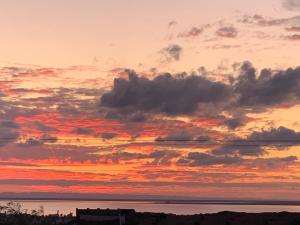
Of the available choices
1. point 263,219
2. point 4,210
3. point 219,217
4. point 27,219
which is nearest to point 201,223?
point 219,217

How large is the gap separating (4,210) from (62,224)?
17167 millimetres

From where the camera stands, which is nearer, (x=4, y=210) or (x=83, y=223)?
(x=83, y=223)

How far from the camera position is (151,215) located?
70062mm

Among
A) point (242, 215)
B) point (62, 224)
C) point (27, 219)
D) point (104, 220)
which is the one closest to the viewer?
point (104, 220)

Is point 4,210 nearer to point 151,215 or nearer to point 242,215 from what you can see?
point 151,215

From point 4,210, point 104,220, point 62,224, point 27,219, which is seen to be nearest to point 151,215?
point 104,220

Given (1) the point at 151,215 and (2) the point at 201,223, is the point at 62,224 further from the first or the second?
(2) the point at 201,223

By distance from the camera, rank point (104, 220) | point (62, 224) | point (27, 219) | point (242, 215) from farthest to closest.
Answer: point (27, 219) < point (62, 224) < point (242, 215) < point (104, 220)

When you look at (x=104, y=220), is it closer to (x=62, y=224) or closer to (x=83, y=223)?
(x=83, y=223)

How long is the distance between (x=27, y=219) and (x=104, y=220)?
2875cm

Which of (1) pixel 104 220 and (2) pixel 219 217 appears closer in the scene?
(1) pixel 104 220

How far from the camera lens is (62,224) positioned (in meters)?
79.6

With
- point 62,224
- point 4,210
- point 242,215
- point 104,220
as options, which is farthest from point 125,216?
point 4,210

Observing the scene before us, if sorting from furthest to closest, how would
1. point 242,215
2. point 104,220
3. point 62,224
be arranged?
point 62,224 → point 242,215 → point 104,220
